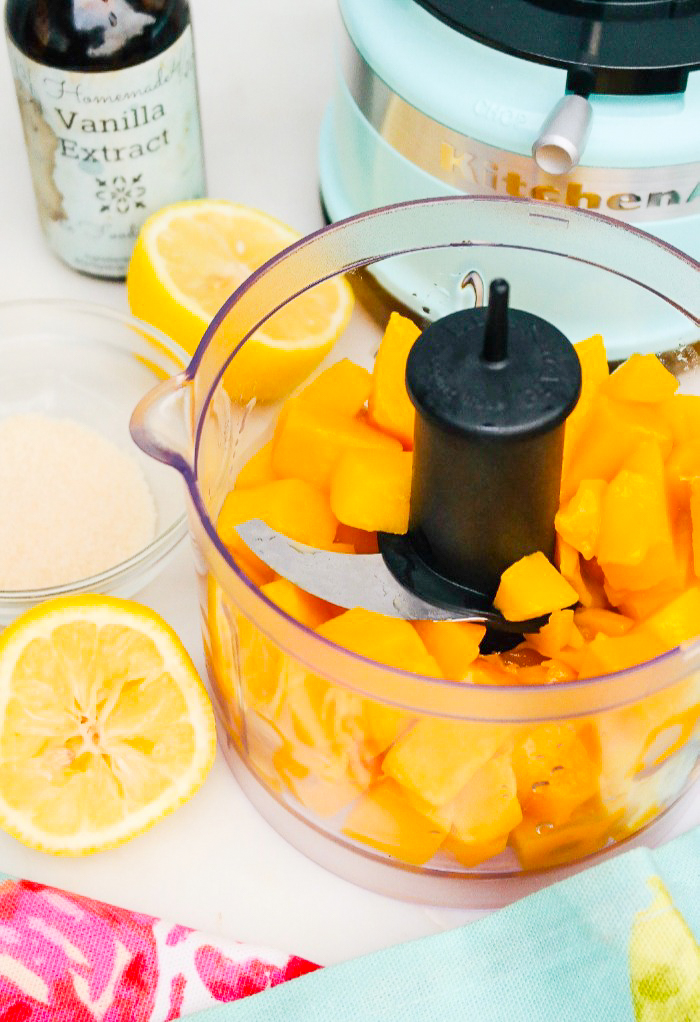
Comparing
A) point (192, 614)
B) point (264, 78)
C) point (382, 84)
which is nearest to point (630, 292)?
point (382, 84)

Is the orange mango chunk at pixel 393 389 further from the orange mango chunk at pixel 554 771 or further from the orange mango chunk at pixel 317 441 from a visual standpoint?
the orange mango chunk at pixel 554 771

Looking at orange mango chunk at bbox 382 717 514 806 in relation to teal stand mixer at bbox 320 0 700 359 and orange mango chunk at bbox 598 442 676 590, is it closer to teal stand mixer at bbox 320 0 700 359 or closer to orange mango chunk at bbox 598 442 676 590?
orange mango chunk at bbox 598 442 676 590

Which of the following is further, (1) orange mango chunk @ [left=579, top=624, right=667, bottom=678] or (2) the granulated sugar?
(2) the granulated sugar

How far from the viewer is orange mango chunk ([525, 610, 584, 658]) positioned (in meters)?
0.64

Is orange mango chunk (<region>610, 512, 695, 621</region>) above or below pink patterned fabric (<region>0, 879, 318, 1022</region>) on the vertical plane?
above

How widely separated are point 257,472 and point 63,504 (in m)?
0.16

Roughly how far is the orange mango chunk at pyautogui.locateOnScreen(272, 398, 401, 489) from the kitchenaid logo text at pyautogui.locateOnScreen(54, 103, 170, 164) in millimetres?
250

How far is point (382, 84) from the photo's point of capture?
0.78 metres

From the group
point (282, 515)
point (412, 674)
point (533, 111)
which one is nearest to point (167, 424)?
point (282, 515)

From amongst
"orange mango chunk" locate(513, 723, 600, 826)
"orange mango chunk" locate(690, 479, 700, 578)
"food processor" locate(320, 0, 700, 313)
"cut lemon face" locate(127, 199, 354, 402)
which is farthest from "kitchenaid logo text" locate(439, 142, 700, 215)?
"orange mango chunk" locate(513, 723, 600, 826)

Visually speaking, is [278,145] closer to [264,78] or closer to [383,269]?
[264,78]

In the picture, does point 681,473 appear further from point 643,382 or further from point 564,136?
point 564,136

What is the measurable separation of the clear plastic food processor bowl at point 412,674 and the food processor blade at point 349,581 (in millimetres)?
35

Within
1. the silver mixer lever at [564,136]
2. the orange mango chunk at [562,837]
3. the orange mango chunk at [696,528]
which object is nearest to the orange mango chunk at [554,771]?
the orange mango chunk at [562,837]
